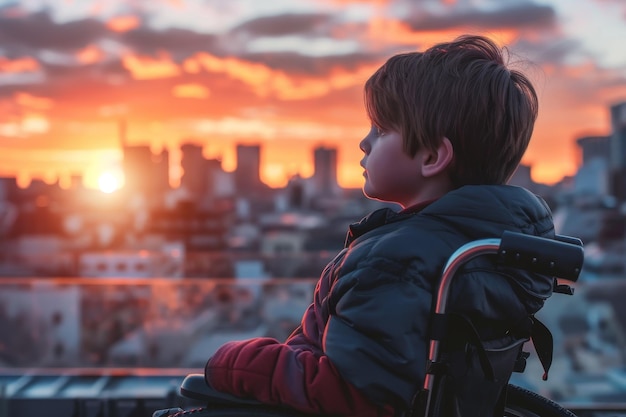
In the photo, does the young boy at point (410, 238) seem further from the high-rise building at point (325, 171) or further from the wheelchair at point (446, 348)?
the high-rise building at point (325, 171)

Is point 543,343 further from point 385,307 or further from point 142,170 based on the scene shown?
point 142,170

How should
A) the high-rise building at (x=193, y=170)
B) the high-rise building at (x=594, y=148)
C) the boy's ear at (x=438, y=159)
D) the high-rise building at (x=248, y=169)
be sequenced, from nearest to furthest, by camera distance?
the boy's ear at (x=438, y=159) → the high-rise building at (x=594, y=148) → the high-rise building at (x=193, y=170) → the high-rise building at (x=248, y=169)

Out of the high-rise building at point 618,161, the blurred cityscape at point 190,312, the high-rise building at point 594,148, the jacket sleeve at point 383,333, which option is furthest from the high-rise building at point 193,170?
the jacket sleeve at point 383,333

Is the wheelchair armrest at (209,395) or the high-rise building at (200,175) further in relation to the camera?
the high-rise building at (200,175)

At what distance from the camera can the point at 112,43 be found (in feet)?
83.8

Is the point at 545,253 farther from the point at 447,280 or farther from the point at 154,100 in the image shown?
the point at 154,100

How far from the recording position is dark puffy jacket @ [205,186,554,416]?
0.69 meters

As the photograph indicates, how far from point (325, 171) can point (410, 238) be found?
127 feet

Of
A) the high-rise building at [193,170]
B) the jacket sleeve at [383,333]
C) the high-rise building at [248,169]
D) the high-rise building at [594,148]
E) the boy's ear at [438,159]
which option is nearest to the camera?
the jacket sleeve at [383,333]

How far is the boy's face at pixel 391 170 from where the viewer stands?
2.68ft

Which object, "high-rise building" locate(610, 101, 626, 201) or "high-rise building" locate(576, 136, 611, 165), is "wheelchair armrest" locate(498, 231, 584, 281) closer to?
"high-rise building" locate(610, 101, 626, 201)

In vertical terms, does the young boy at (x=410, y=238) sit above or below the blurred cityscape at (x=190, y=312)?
above

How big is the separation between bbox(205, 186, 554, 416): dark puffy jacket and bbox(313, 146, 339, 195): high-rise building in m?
34.1

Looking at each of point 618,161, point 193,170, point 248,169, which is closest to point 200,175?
point 193,170
